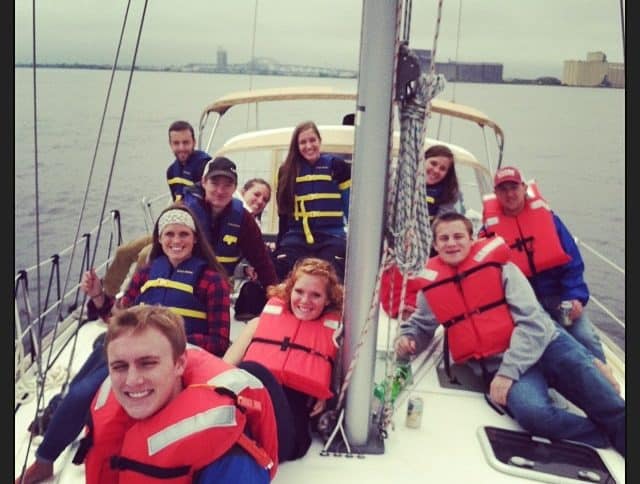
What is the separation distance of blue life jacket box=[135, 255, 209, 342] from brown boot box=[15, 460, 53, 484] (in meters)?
0.75

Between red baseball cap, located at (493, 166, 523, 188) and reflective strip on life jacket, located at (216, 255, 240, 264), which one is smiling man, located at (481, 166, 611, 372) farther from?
reflective strip on life jacket, located at (216, 255, 240, 264)

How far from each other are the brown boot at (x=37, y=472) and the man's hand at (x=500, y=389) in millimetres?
1673

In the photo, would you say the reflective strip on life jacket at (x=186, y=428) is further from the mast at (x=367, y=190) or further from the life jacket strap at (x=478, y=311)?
the life jacket strap at (x=478, y=311)

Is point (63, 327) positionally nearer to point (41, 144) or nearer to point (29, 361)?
point (29, 361)

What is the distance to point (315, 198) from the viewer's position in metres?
3.96

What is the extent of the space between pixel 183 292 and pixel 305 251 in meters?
1.31

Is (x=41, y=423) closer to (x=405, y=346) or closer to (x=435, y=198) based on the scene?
(x=405, y=346)

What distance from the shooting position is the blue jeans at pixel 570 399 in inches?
92.3

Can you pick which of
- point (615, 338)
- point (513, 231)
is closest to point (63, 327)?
point (513, 231)

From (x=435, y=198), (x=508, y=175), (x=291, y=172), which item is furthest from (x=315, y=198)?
(x=508, y=175)

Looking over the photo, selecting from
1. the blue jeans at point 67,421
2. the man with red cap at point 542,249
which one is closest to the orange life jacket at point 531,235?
the man with red cap at point 542,249

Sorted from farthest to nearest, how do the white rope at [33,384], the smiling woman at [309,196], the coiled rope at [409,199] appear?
1. the smiling woman at [309,196]
2. the white rope at [33,384]
3. the coiled rope at [409,199]

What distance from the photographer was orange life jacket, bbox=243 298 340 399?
7.27 ft

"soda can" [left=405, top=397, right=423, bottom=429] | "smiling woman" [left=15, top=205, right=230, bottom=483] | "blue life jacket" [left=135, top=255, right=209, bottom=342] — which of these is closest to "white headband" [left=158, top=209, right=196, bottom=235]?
"smiling woman" [left=15, top=205, right=230, bottom=483]
